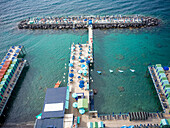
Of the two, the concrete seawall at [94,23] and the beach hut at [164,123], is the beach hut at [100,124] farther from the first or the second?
the concrete seawall at [94,23]

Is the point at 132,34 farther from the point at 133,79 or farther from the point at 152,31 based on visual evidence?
the point at 133,79

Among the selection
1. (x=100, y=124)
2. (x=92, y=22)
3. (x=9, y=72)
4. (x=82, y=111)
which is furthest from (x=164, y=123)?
(x=92, y=22)

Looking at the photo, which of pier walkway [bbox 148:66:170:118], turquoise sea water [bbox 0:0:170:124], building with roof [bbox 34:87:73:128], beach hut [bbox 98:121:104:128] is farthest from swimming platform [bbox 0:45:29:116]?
pier walkway [bbox 148:66:170:118]

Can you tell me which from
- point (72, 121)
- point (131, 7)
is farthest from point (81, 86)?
point (131, 7)

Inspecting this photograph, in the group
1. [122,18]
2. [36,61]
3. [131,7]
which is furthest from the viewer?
[131,7]

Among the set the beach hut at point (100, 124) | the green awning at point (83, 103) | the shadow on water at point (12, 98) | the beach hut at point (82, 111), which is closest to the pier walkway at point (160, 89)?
the beach hut at point (100, 124)
